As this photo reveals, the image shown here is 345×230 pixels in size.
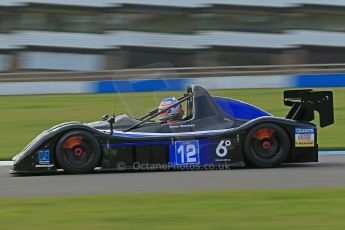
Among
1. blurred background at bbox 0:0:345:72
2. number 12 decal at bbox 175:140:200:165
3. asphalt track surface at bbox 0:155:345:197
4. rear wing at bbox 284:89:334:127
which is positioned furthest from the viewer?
blurred background at bbox 0:0:345:72

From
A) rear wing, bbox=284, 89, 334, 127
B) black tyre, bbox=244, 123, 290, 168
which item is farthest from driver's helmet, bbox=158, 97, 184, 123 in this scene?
rear wing, bbox=284, 89, 334, 127

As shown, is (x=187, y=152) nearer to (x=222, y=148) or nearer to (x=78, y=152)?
(x=222, y=148)

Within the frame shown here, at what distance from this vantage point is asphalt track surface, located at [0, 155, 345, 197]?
7.16m

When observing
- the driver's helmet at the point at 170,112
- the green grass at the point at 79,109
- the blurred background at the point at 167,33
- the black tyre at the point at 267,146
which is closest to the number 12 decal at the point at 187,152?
the driver's helmet at the point at 170,112

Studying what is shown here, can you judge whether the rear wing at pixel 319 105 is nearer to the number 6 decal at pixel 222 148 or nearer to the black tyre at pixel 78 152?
the number 6 decal at pixel 222 148

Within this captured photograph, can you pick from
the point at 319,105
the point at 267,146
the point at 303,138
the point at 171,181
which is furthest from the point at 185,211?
the point at 319,105

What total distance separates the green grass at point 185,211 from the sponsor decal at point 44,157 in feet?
5.08

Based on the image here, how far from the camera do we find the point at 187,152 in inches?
332

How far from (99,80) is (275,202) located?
15.3 meters

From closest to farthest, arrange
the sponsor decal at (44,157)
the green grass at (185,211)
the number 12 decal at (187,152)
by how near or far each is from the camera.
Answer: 1. the green grass at (185,211)
2. the sponsor decal at (44,157)
3. the number 12 decal at (187,152)

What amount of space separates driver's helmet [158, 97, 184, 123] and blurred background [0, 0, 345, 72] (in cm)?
2227

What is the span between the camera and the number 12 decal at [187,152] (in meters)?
8.41

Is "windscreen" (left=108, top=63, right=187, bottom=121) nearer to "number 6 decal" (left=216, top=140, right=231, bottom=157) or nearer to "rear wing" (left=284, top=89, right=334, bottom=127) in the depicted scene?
"number 6 decal" (left=216, top=140, right=231, bottom=157)

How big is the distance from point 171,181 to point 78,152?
51.2 inches
